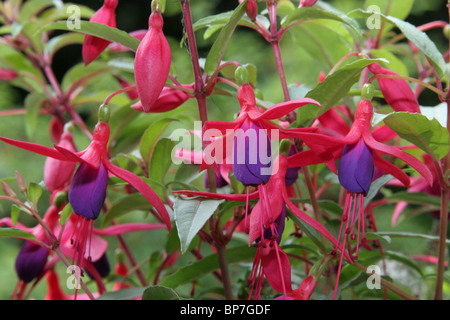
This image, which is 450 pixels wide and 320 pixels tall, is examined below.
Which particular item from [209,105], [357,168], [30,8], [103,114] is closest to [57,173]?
[103,114]

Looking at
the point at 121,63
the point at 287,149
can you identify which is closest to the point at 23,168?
the point at 121,63

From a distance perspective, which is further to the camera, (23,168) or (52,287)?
(23,168)

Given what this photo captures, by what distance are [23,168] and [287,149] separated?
1.34m

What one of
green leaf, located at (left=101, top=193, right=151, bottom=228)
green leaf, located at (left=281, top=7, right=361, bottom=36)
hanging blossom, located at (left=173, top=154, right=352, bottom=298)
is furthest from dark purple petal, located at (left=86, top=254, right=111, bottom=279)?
green leaf, located at (left=281, top=7, right=361, bottom=36)

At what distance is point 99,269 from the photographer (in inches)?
29.1

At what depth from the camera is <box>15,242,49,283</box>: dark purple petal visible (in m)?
0.60

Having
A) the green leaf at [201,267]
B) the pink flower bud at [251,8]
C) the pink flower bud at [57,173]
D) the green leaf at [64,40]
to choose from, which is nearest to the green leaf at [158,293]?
the green leaf at [201,267]

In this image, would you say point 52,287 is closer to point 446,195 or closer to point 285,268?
point 285,268

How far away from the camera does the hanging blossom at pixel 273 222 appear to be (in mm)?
439

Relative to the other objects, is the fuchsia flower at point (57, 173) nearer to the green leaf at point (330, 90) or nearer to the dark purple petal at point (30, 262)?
the dark purple petal at point (30, 262)

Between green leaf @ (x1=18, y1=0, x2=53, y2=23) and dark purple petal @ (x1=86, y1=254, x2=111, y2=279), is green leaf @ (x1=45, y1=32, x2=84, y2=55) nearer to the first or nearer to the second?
green leaf @ (x1=18, y1=0, x2=53, y2=23)

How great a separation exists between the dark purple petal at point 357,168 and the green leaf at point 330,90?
63 mm

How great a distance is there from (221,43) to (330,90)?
12cm

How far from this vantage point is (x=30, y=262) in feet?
1.98
